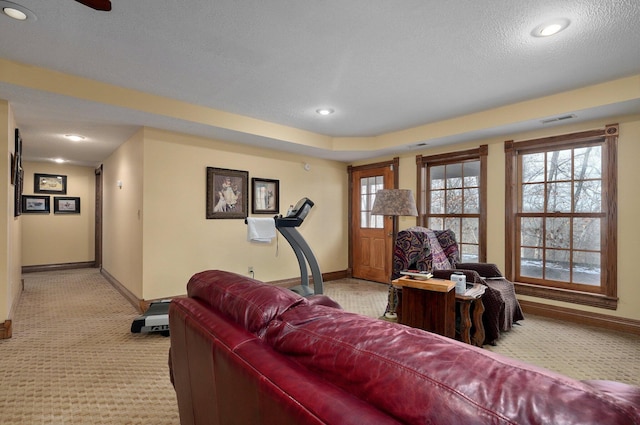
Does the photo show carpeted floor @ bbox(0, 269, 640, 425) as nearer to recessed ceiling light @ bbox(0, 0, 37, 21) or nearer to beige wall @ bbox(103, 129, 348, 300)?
beige wall @ bbox(103, 129, 348, 300)

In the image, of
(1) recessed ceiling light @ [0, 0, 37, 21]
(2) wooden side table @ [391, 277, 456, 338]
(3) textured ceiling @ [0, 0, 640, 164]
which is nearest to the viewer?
(1) recessed ceiling light @ [0, 0, 37, 21]

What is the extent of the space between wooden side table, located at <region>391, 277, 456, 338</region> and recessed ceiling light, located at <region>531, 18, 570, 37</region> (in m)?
1.96

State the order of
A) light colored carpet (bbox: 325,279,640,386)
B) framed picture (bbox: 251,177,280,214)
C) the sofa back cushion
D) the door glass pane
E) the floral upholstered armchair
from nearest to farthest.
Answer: the sofa back cushion < light colored carpet (bbox: 325,279,640,386) < the floral upholstered armchair < framed picture (bbox: 251,177,280,214) < the door glass pane

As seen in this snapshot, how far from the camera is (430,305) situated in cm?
281

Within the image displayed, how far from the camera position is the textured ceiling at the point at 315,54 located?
2.03m

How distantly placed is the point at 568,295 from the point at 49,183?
9.00m

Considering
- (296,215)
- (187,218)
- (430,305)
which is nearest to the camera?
(430,305)

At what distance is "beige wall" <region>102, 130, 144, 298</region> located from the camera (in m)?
4.03

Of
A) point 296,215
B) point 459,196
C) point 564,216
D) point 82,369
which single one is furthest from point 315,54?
point 564,216

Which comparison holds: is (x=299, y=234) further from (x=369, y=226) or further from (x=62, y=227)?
(x=62, y=227)

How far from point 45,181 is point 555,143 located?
8800 mm

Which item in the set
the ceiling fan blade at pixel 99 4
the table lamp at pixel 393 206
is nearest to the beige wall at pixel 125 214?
the ceiling fan blade at pixel 99 4

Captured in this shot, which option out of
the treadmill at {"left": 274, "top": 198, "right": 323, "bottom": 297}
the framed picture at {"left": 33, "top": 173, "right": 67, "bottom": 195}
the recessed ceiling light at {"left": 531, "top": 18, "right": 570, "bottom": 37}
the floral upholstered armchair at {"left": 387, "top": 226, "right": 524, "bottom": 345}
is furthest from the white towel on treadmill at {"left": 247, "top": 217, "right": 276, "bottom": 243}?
the framed picture at {"left": 33, "top": 173, "right": 67, "bottom": 195}

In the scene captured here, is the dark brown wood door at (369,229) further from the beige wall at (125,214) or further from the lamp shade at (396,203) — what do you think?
the beige wall at (125,214)
